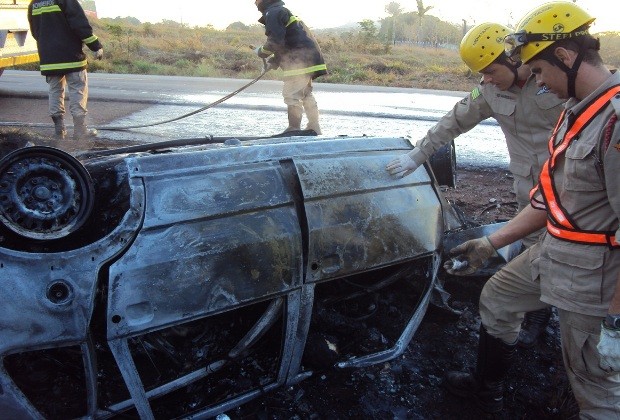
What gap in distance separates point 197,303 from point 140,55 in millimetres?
21914

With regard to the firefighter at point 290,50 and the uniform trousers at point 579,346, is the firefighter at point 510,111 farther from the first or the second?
the firefighter at point 290,50

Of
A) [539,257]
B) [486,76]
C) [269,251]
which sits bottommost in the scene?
[539,257]

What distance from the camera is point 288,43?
6426 mm

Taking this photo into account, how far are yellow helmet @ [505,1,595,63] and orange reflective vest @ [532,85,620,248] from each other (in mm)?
296

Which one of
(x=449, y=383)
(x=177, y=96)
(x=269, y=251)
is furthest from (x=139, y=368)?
(x=177, y=96)

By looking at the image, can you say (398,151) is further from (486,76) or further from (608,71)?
(608,71)

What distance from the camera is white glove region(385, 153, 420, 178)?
264 cm

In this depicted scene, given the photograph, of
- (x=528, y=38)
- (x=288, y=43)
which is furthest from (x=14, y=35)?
(x=528, y=38)

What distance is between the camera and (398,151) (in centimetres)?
282

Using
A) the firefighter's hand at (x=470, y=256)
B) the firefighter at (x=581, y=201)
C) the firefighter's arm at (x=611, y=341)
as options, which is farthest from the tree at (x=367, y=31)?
the firefighter's arm at (x=611, y=341)

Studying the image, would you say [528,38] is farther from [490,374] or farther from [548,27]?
[490,374]

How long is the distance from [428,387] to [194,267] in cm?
155

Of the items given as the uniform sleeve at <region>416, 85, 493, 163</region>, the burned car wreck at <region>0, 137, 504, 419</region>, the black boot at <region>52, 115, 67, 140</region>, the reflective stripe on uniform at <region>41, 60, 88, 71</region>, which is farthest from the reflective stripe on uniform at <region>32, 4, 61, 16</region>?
the uniform sleeve at <region>416, 85, 493, 163</region>

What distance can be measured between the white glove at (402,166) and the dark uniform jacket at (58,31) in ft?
16.1
